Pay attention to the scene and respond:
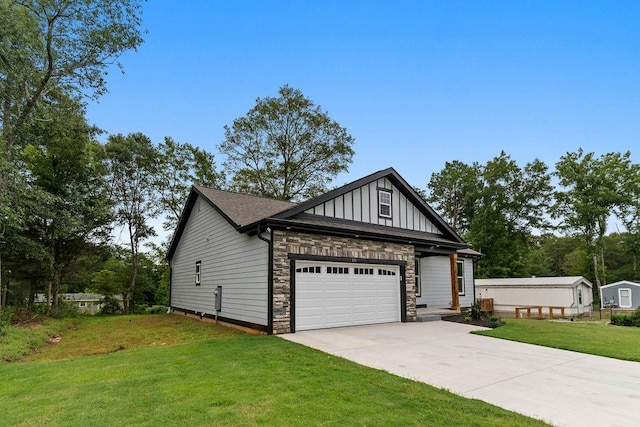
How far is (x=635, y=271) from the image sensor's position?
127ft

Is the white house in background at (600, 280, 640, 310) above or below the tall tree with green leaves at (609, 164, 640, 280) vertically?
below

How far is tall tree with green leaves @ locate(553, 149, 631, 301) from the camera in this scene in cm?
3133

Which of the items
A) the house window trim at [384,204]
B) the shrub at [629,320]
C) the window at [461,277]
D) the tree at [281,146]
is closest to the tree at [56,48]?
the house window trim at [384,204]

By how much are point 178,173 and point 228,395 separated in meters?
23.5

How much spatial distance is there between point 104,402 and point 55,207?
50.2 ft

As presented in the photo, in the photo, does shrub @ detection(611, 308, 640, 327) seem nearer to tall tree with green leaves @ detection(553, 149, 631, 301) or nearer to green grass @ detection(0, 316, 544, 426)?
green grass @ detection(0, 316, 544, 426)

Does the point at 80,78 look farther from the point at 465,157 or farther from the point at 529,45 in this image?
the point at 465,157

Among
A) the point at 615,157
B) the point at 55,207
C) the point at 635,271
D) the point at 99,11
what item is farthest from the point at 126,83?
the point at 635,271

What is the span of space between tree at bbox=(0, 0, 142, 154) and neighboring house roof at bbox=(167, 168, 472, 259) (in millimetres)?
5610

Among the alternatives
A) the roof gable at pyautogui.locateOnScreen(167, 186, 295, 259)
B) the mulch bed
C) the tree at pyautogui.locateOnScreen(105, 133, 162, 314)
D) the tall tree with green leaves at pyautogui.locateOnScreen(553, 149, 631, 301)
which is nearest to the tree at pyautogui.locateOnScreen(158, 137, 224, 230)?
the tree at pyautogui.locateOnScreen(105, 133, 162, 314)

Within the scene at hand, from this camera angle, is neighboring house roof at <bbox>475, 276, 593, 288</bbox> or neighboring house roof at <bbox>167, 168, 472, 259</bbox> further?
neighboring house roof at <bbox>475, 276, 593, 288</bbox>

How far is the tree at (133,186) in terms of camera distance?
23.1 m

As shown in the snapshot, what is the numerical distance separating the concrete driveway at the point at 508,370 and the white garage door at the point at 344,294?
25.4 inches

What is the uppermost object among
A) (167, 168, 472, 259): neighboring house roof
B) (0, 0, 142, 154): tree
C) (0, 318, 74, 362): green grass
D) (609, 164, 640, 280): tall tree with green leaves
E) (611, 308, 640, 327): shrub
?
(0, 0, 142, 154): tree
